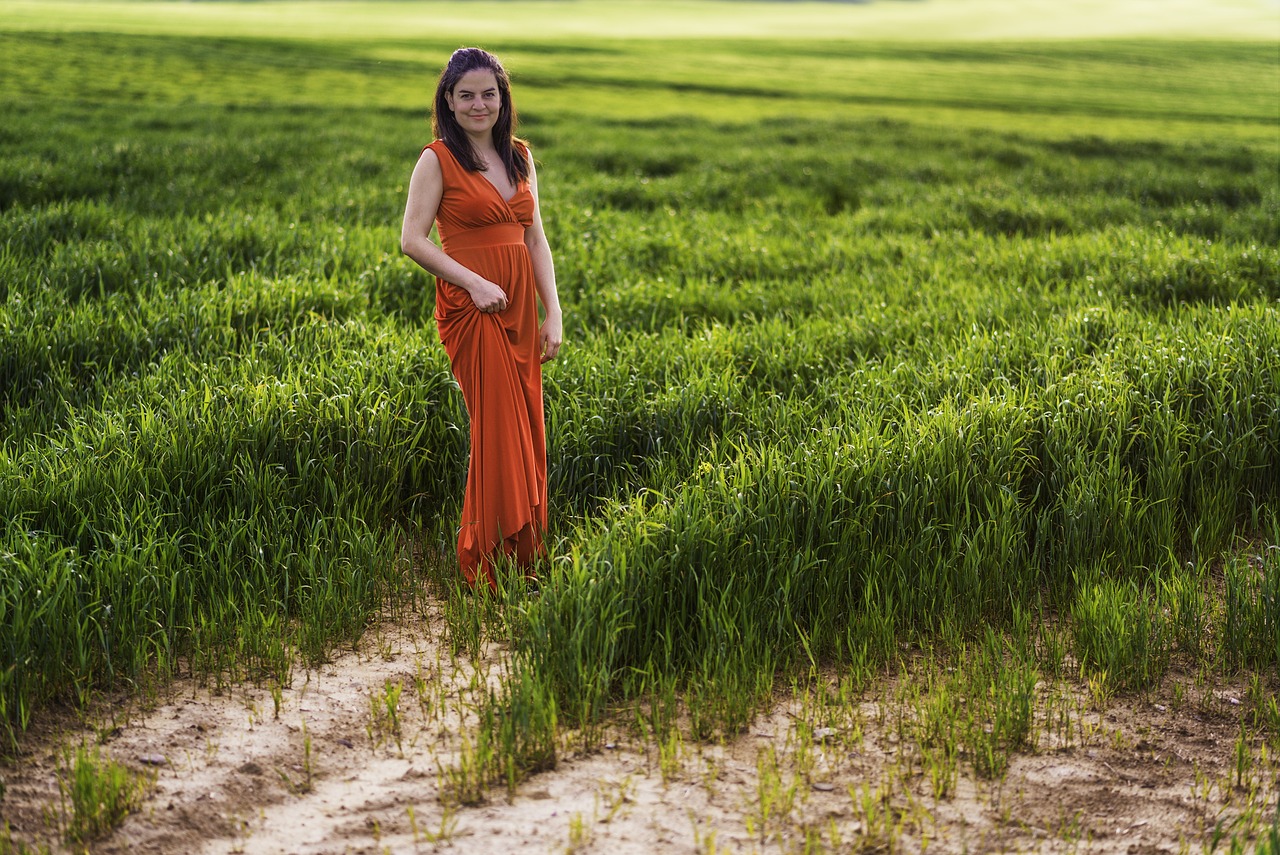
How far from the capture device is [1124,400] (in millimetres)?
5102

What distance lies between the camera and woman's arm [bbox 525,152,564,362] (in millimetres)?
4281

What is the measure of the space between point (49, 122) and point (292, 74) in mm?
15582

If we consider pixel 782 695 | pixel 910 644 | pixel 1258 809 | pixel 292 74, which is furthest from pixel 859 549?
pixel 292 74

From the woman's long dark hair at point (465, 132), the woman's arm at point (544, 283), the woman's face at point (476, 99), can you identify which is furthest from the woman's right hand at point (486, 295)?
the woman's face at point (476, 99)

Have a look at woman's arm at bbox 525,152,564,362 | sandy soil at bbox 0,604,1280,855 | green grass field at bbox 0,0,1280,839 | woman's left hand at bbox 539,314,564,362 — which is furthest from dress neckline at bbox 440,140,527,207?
sandy soil at bbox 0,604,1280,855

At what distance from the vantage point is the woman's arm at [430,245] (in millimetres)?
3896

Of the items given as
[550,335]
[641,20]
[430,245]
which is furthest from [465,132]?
[641,20]

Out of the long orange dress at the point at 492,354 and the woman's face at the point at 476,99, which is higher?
the woman's face at the point at 476,99

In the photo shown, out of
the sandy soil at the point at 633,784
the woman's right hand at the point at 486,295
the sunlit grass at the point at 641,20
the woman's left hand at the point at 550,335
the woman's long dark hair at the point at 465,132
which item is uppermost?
the sunlit grass at the point at 641,20

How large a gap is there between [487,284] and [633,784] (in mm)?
2000

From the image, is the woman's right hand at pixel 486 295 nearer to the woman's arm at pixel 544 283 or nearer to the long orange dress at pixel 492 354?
the long orange dress at pixel 492 354

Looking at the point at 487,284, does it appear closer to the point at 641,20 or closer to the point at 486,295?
the point at 486,295

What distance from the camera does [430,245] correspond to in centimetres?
394

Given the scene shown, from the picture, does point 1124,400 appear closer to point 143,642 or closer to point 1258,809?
point 1258,809
